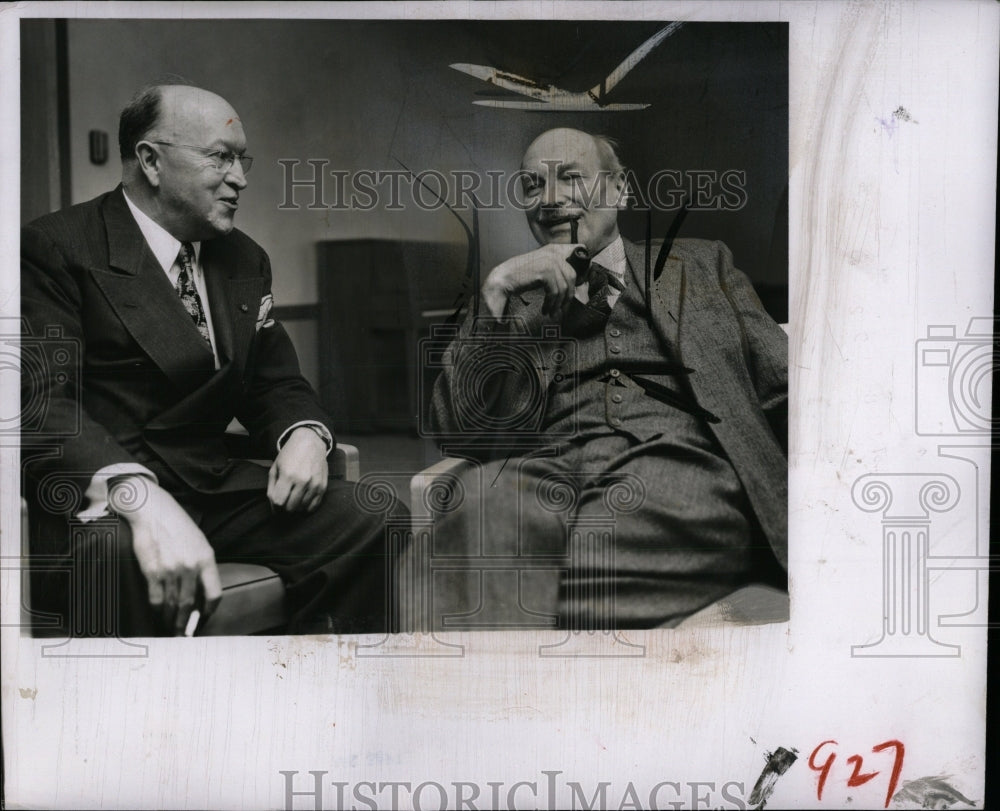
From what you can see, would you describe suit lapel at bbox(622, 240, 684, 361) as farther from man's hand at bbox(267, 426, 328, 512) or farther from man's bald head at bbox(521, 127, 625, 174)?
man's hand at bbox(267, 426, 328, 512)

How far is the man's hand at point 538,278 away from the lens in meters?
2.92

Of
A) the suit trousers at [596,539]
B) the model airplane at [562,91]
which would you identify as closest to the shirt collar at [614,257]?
the model airplane at [562,91]

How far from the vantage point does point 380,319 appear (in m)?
2.90

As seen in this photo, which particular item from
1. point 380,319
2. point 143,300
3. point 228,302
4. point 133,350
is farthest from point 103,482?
point 380,319

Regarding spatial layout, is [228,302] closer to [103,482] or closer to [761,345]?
[103,482]

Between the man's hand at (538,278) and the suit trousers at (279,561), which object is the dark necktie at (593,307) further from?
the suit trousers at (279,561)

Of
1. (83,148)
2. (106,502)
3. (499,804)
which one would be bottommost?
(499,804)

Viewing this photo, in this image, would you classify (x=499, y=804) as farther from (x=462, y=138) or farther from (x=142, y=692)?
(x=462, y=138)

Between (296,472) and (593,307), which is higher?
(593,307)

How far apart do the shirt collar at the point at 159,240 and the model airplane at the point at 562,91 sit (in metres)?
1.04

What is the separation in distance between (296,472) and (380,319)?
549mm

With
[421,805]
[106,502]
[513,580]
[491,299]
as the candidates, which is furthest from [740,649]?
[106,502]

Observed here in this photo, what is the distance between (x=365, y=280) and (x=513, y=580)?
1054 mm

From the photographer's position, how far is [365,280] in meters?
2.90
